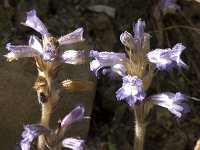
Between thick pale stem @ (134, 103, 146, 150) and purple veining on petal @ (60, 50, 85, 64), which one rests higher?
purple veining on petal @ (60, 50, 85, 64)

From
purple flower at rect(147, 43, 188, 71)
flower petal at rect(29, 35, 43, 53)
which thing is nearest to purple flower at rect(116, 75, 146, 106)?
purple flower at rect(147, 43, 188, 71)

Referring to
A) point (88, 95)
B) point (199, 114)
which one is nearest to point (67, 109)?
point (88, 95)

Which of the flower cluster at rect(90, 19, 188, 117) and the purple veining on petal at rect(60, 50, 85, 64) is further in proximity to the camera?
the purple veining on petal at rect(60, 50, 85, 64)

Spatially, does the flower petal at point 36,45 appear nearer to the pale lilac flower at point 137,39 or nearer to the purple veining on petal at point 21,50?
the purple veining on petal at point 21,50

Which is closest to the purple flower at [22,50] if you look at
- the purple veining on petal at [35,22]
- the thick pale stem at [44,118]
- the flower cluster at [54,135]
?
the purple veining on petal at [35,22]

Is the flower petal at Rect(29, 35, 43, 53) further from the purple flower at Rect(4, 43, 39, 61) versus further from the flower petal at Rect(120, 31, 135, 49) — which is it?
the flower petal at Rect(120, 31, 135, 49)

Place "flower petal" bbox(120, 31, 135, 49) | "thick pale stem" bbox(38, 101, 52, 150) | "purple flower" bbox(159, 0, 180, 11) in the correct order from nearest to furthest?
"flower petal" bbox(120, 31, 135, 49) < "thick pale stem" bbox(38, 101, 52, 150) < "purple flower" bbox(159, 0, 180, 11)

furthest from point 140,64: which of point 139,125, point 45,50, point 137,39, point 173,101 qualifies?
point 45,50

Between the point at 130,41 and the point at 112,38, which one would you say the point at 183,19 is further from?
the point at 130,41
